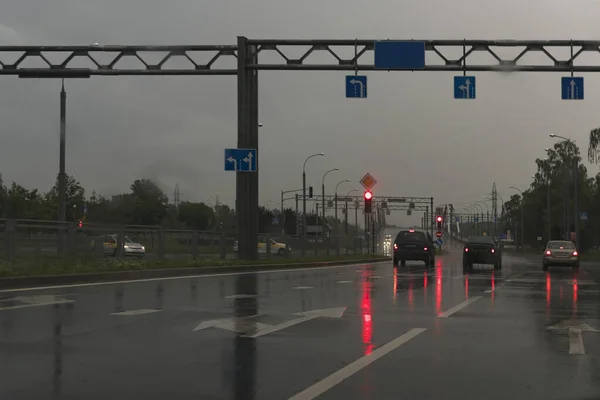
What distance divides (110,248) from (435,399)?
61.4 ft

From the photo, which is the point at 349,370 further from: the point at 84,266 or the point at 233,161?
the point at 233,161

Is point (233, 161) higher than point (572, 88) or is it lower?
lower

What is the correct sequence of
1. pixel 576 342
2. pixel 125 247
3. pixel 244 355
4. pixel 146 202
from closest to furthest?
pixel 244 355 → pixel 576 342 → pixel 125 247 → pixel 146 202

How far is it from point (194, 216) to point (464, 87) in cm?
6395

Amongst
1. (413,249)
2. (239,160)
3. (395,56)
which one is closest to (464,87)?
(395,56)

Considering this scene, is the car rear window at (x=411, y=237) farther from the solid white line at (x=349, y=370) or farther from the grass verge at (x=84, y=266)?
the solid white line at (x=349, y=370)

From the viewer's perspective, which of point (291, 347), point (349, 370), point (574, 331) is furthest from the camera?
point (574, 331)

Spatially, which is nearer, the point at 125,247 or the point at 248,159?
the point at 125,247

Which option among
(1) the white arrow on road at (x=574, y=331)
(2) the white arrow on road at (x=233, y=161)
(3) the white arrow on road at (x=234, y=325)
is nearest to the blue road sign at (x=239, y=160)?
(2) the white arrow on road at (x=233, y=161)

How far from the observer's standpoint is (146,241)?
25344 mm

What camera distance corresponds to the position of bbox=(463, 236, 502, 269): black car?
32375 mm

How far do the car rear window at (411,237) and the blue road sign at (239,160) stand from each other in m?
11.1

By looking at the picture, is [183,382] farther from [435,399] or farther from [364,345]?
[364,345]

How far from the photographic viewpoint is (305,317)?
37.1 feet
